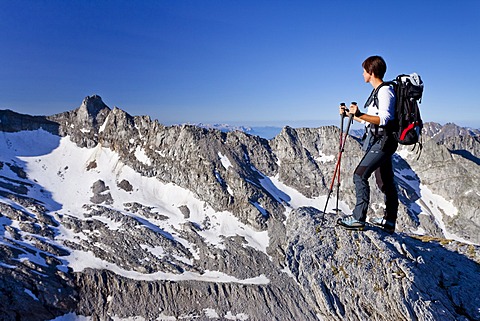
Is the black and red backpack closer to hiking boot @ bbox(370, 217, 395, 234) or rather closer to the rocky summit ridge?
hiking boot @ bbox(370, 217, 395, 234)

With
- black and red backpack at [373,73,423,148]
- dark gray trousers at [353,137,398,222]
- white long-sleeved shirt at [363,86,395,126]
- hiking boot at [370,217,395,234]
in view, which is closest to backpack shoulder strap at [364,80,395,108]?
white long-sleeved shirt at [363,86,395,126]

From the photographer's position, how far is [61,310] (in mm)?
106312

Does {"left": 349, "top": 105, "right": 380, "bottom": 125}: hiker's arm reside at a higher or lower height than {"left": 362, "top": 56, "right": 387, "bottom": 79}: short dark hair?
lower

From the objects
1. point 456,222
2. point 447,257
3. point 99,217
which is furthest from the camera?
point 456,222

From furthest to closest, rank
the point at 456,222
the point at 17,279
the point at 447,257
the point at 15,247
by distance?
the point at 456,222 < the point at 15,247 < the point at 17,279 < the point at 447,257

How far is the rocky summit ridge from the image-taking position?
9.84 metres

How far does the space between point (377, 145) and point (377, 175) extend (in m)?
1.45

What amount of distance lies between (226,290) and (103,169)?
348ft

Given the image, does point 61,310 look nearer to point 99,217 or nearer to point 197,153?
point 99,217

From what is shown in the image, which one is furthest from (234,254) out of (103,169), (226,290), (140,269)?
(103,169)

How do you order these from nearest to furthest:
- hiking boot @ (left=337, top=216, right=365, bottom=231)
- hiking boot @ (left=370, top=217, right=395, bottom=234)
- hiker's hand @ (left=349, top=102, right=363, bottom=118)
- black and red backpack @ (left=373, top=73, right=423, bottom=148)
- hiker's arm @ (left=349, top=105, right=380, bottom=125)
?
black and red backpack @ (left=373, top=73, right=423, bottom=148) < hiker's arm @ (left=349, top=105, right=380, bottom=125) < hiker's hand @ (left=349, top=102, right=363, bottom=118) < hiking boot @ (left=337, top=216, right=365, bottom=231) < hiking boot @ (left=370, top=217, right=395, bottom=234)

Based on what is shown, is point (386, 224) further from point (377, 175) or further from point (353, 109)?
point (353, 109)

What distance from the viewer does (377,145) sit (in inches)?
354

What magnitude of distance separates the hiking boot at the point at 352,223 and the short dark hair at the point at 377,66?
13.9 feet
